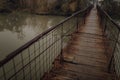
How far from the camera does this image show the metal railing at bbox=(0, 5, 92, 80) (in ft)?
7.12

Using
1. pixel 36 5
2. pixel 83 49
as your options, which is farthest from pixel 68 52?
pixel 36 5

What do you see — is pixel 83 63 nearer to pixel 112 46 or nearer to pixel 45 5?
pixel 112 46

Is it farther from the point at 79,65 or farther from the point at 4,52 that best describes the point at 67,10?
the point at 79,65

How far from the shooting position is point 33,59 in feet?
8.65

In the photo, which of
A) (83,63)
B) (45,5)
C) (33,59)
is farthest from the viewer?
(45,5)

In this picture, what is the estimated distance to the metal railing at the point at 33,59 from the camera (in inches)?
85.5

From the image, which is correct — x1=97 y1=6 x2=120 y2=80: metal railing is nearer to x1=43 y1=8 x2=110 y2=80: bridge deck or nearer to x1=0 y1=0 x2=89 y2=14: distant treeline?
x1=43 y1=8 x2=110 y2=80: bridge deck

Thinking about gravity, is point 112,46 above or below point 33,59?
below

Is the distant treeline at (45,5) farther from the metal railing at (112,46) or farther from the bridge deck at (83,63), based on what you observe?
the bridge deck at (83,63)

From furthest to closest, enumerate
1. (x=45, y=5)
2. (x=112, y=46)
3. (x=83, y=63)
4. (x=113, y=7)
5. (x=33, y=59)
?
(x=45, y=5)
(x=113, y=7)
(x=112, y=46)
(x=83, y=63)
(x=33, y=59)

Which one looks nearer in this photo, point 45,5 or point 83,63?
point 83,63

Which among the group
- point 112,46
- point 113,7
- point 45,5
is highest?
point 45,5

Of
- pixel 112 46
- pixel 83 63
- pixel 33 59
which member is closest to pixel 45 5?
pixel 112 46

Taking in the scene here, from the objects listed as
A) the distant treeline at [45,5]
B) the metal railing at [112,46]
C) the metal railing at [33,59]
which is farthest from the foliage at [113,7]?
the metal railing at [112,46]
